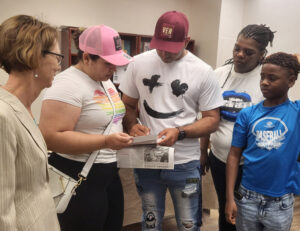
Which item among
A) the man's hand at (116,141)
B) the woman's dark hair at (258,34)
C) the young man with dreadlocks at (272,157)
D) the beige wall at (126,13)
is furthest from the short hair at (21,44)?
the beige wall at (126,13)

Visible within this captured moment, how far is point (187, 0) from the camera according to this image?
470 centimetres

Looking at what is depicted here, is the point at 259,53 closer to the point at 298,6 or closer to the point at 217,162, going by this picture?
the point at 217,162

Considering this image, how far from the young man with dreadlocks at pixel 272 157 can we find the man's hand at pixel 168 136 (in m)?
0.40

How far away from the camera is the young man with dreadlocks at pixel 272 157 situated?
133cm

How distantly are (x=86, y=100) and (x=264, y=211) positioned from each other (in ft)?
3.50

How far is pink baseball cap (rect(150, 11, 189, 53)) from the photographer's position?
1.42 metres

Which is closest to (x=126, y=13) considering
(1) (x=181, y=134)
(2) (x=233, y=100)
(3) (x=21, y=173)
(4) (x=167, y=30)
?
(4) (x=167, y=30)

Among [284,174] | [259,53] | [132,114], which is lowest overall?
[284,174]

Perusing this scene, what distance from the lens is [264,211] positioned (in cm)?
134

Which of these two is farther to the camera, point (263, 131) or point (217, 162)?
point (217, 162)

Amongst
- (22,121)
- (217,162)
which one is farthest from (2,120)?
(217,162)

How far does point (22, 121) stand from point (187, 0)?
4.56m

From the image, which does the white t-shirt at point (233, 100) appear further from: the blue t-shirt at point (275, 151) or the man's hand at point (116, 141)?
the man's hand at point (116, 141)

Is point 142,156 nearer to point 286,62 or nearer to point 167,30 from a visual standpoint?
point 167,30
